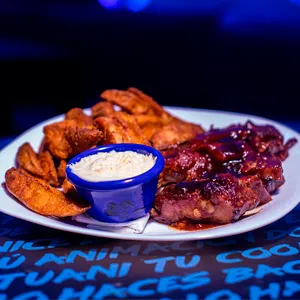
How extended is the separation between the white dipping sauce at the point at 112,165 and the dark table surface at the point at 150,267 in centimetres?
32

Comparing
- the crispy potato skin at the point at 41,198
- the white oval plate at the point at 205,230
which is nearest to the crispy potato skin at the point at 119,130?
the crispy potato skin at the point at 41,198

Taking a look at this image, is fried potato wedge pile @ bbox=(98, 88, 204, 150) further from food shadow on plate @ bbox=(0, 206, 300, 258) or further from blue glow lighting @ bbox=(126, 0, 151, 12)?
blue glow lighting @ bbox=(126, 0, 151, 12)

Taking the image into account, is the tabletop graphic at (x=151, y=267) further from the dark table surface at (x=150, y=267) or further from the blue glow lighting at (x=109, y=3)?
the blue glow lighting at (x=109, y=3)

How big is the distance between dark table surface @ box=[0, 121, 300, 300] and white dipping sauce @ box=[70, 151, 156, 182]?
0.32 meters

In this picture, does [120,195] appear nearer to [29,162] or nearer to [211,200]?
[211,200]

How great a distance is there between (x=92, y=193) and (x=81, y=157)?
344 millimetres

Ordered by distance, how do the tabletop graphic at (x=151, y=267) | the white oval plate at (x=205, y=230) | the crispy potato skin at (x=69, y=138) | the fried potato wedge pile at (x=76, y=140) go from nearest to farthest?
the tabletop graphic at (x=151, y=267), the white oval plate at (x=205, y=230), the fried potato wedge pile at (x=76, y=140), the crispy potato skin at (x=69, y=138)

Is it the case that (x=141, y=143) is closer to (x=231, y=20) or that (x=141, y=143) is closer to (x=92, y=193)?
(x=92, y=193)

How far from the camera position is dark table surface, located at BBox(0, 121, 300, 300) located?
1926mm

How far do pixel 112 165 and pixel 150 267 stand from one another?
23.1 inches

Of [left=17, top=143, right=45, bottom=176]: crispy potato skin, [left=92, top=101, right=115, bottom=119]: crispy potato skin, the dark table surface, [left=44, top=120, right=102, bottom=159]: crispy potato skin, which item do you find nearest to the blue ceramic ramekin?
the dark table surface

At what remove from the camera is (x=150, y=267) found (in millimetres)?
2084

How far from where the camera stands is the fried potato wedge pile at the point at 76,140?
2.44 meters

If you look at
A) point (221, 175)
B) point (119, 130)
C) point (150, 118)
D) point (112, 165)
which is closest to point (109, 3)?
point (150, 118)
